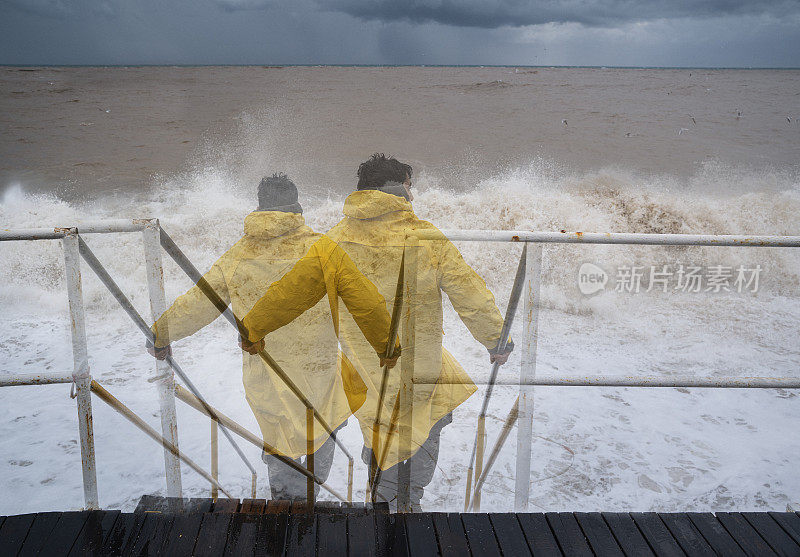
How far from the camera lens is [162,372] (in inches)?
78.2

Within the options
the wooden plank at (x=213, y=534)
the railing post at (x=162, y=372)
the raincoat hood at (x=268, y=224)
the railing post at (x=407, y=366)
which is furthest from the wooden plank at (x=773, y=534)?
the railing post at (x=162, y=372)

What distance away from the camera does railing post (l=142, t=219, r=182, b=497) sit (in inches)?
70.0

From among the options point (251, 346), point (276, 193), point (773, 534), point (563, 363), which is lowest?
point (563, 363)

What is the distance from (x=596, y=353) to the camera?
6.34 meters

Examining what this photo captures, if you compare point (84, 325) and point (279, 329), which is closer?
point (84, 325)

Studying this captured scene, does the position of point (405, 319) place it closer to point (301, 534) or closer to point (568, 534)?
point (301, 534)

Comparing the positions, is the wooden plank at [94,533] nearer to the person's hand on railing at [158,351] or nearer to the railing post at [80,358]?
A: the railing post at [80,358]

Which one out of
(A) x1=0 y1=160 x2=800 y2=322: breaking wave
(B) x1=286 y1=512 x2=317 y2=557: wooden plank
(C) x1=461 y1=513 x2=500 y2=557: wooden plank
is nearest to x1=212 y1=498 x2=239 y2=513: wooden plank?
(B) x1=286 y1=512 x2=317 y2=557: wooden plank

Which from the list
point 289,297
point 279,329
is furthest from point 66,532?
point 289,297

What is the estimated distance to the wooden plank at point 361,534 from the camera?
1.71 meters

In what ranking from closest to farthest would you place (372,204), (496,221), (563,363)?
(372,204), (563,363), (496,221)

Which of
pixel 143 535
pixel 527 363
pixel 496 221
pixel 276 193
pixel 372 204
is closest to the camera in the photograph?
pixel 143 535

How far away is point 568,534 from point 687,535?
408mm

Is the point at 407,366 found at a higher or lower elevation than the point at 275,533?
higher
